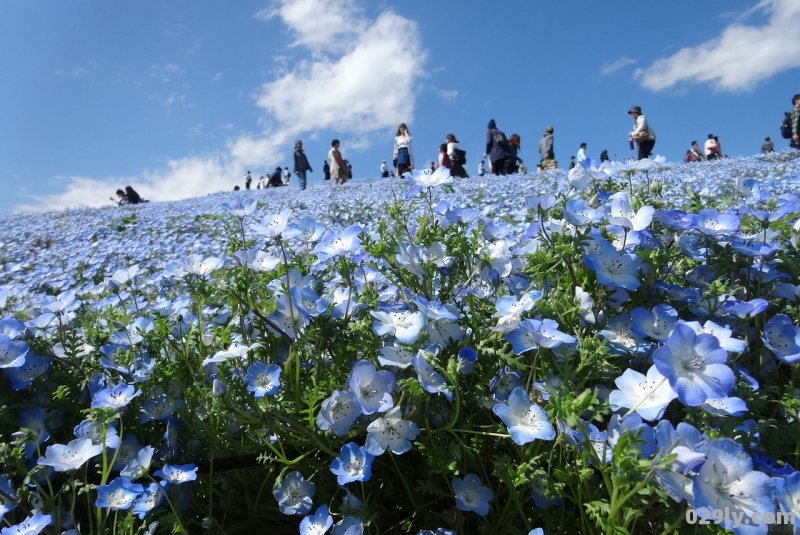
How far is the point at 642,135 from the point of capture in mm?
10305

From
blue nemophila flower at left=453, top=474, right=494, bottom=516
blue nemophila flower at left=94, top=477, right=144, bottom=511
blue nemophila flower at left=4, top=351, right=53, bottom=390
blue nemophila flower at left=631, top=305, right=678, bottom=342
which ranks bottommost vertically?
blue nemophila flower at left=453, top=474, right=494, bottom=516

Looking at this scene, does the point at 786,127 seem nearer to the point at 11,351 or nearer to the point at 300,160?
the point at 300,160

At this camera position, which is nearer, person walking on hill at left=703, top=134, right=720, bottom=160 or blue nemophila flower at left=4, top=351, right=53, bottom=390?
blue nemophila flower at left=4, top=351, right=53, bottom=390

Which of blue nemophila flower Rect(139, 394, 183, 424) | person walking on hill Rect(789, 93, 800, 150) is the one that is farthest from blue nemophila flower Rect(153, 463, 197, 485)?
person walking on hill Rect(789, 93, 800, 150)

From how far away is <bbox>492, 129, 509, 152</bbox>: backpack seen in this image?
39.5ft

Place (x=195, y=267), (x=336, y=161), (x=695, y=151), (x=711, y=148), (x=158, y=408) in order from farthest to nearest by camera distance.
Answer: (x=695, y=151)
(x=711, y=148)
(x=336, y=161)
(x=195, y=267)
(x=158, y=408)

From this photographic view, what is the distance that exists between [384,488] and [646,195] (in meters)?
1.02

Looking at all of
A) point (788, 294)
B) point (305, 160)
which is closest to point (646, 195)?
point (788, 294)

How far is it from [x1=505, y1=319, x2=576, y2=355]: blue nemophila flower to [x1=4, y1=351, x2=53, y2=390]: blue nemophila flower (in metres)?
1.04

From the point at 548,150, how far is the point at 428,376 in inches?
507

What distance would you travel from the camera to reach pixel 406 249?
1.28 metres

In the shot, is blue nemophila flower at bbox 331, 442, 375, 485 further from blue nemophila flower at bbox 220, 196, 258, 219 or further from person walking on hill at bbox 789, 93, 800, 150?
person walking on hill at bbox 789, 93, 800, 150

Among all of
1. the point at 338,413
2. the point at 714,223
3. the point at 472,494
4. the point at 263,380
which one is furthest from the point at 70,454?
the point at 714,223

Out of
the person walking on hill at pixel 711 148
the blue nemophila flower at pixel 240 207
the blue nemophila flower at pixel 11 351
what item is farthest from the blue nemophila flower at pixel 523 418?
the person walking on hill at pixel 711 148
